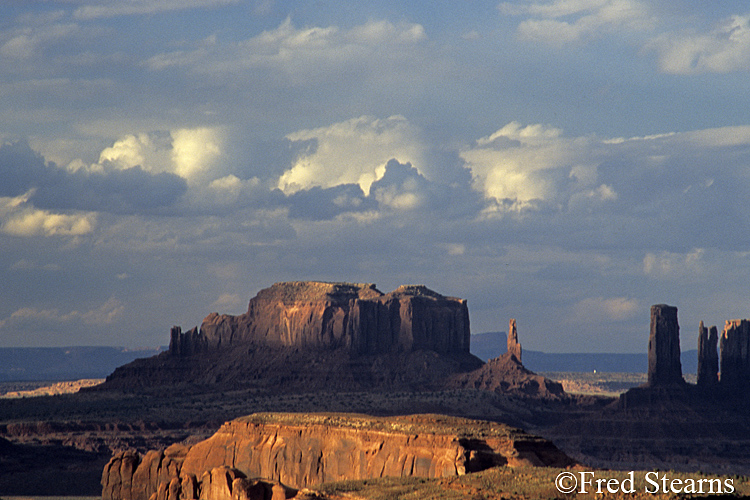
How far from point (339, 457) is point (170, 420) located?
350ft

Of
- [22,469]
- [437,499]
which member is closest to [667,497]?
[437,499]

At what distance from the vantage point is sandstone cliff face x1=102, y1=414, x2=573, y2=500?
78.1 metres

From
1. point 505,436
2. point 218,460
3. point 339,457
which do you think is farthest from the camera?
point 218,460

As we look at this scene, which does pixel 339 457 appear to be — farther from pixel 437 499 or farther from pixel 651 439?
pixel 651 439

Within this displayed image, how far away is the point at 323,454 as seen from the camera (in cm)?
8981

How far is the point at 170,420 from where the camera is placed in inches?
7520

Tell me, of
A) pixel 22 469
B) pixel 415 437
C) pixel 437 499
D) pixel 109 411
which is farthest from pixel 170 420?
pixel 437 499

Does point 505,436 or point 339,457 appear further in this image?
point 339,457

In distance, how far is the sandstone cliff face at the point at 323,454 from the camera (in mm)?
78062

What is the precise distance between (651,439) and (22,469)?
85815 millimetres

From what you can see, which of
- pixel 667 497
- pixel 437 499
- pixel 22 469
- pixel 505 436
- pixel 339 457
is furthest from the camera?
pixel 22 469

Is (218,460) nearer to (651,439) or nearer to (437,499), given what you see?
(437,499)

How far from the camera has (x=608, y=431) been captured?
194 meters

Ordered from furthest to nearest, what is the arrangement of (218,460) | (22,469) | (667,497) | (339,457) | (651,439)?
1. (651,439)
2. (22,469)
3. (218,460)
4. (339,457)
5. (667,497)
